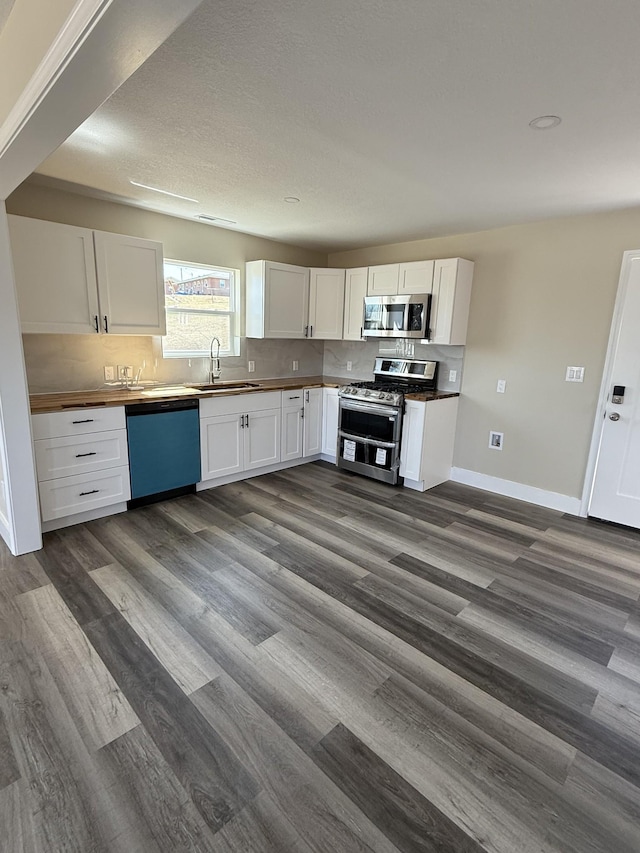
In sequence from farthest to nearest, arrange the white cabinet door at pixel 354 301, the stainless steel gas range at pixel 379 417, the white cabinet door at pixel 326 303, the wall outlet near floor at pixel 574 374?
1. the white cabinet door at pixel 326 303
2. the white cabinet door at pixel 354 301
3. the stainless steel gas range at pixel 379 417
4. the wall outlet near floor at pixel 574 374

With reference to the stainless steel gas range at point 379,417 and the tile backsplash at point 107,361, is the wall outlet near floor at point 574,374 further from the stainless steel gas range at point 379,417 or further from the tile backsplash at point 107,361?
the tile backsplash at point 107,361

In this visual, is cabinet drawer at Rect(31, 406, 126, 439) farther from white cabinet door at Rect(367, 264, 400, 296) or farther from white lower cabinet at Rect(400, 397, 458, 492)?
white cabinet door at Rect(367, 264, 400, 296)

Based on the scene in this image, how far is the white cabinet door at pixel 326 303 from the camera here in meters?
4.80

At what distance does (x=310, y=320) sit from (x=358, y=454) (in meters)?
1.67

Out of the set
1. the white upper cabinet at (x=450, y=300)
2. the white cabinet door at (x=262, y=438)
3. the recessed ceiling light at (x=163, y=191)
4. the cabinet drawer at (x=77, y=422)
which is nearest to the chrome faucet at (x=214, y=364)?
the white cabinet door at (x=262, y=438)

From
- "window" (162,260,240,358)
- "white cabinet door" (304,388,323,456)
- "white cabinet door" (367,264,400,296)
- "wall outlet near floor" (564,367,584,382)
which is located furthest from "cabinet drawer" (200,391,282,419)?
"wall outlet near floor" (564,367,584,382)

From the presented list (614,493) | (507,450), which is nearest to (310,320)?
(507,450)

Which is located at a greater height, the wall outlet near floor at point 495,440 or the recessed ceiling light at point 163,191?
the recessed ceiling light at point 163,191

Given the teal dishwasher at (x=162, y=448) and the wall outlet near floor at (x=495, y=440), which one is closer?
the teal dishwasher at (x=162, y=448)

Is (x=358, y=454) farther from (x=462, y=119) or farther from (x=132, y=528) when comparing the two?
(x=462, y=119)

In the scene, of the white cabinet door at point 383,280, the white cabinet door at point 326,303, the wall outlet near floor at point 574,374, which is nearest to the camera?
the wall outlet near floor at point 574,374

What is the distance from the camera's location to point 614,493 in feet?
11.4

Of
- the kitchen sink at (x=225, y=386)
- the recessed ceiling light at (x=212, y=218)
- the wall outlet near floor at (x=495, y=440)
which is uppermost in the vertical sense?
the recessed ceiling light at (x=212, y=218)

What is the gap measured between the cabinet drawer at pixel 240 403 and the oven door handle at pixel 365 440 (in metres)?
0.77
